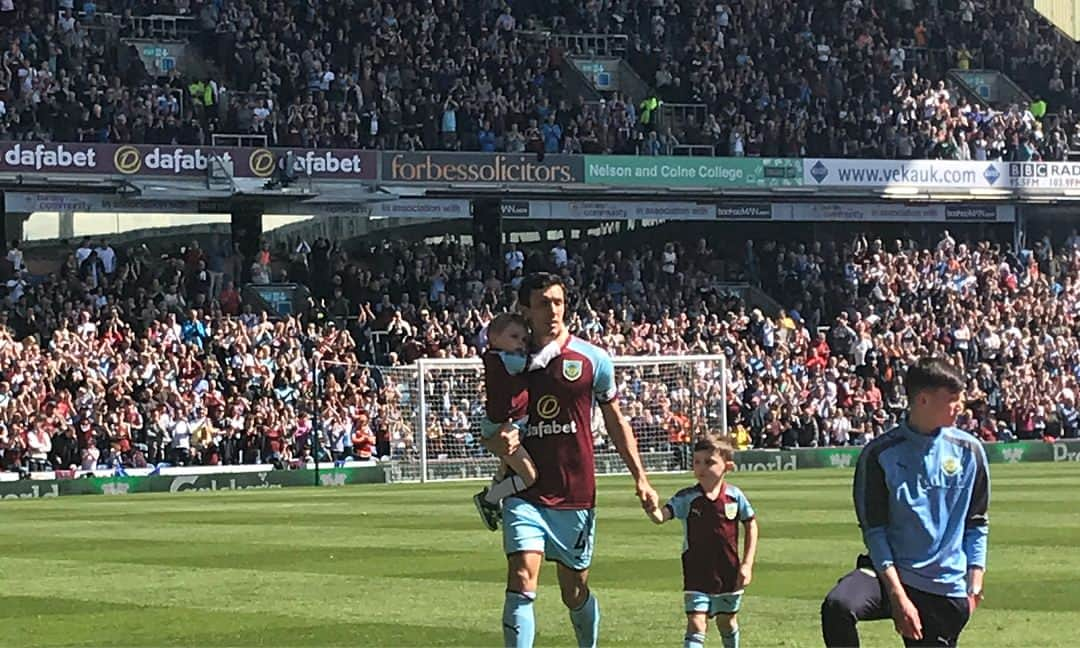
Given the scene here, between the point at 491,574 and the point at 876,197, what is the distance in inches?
1578

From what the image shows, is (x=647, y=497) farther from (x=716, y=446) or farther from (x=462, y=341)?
(x=462, y=341)

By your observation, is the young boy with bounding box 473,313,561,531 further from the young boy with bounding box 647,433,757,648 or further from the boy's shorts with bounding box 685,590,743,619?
the boy's shorts with bounding box 685,590,743,619

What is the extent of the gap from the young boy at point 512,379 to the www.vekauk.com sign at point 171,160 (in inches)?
1452

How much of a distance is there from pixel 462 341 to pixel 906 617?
37478 millimetres

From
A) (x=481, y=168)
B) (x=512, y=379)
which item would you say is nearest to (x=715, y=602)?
(x=512, y=379)

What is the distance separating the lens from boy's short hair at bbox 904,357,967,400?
846 cm

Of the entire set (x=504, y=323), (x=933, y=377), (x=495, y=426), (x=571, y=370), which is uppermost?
(x=504, y=323)

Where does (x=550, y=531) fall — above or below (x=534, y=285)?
below

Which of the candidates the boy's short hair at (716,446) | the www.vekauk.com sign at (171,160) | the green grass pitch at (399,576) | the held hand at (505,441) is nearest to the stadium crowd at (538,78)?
the www.vekauk.com sign at (171,160)

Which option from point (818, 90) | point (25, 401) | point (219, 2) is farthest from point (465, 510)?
point (818, 90)

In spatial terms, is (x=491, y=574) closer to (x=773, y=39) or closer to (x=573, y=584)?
(x=573, y=584)

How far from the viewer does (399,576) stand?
18.2 metres

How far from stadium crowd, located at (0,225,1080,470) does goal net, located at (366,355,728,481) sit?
0.24ft

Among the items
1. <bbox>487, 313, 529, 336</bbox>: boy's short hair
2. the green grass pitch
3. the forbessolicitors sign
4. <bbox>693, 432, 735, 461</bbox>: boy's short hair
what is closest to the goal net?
the forbessolicitors sign
